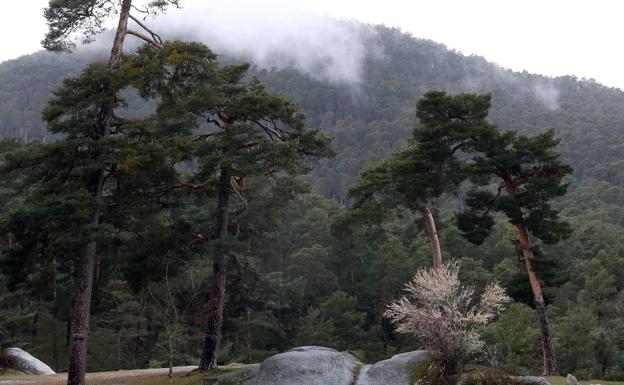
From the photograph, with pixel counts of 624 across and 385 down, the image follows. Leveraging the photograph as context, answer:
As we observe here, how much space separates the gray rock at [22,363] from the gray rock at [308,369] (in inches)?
585

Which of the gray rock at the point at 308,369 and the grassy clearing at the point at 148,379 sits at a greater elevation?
the gray rock at the point at 308,369

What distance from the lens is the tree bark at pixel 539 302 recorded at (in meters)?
18.7

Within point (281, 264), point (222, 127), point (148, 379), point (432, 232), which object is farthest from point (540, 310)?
point (281, 264)

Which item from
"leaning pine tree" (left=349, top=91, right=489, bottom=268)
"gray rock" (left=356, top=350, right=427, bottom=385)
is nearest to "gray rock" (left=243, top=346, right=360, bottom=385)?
"gray rock" (left=356, top=350, right=427, bottom=385)

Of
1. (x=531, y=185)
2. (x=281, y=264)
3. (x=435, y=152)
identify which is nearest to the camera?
(x=531, y=185)

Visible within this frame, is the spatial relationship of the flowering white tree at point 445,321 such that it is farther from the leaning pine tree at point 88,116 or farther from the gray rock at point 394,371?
the leaning pine tree at point 88,116

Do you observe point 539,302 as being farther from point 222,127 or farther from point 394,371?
point 222,127

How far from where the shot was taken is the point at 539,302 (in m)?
19.3

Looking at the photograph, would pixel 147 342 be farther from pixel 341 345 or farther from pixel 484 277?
pixel 484 277

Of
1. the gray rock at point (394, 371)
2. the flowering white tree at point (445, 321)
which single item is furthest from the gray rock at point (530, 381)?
the gray rock at point (394, 371)

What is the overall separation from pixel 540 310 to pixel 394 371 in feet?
24.7

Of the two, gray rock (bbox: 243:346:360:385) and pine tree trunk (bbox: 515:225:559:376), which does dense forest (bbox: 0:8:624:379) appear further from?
gray rock (bbox: 243:346:360:385)

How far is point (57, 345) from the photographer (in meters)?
37.5

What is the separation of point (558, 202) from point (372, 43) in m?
130
